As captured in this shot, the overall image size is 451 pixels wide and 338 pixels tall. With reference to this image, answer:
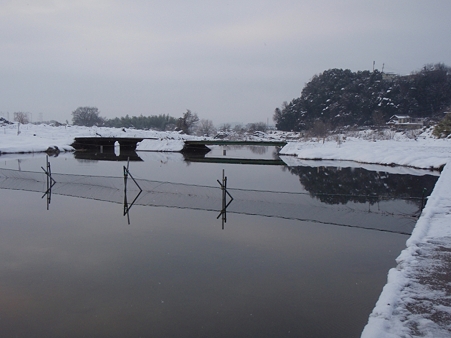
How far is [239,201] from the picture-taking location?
13.9 metres

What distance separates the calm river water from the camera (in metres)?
6.01

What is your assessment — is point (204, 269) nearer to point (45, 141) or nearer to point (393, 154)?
point (393, 154)

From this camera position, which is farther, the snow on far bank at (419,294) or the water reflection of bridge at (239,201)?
the water reflection of bridge at (239,201)

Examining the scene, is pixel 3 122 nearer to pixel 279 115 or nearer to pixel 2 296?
pixel 279 115

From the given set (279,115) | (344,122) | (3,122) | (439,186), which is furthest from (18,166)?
(279,115)

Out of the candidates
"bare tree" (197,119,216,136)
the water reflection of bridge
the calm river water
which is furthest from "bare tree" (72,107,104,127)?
the calm river water

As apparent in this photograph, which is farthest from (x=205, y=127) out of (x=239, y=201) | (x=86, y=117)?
(x=239, y=201)

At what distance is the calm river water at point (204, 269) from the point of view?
6.01 metres

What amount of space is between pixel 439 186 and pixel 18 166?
26.6 meters

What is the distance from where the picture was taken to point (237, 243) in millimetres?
9922

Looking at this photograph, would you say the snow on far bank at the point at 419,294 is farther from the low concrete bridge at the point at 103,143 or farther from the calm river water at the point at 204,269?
the low concrete bridge at the point at 103,143

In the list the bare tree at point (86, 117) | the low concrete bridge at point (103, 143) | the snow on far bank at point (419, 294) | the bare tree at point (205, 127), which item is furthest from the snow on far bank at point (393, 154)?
the bare tree at point (86, 117)

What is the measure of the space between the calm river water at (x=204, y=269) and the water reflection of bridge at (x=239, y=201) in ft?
0.23

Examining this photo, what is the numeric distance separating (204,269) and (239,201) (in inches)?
234
